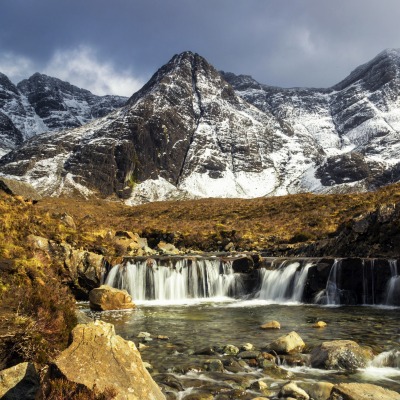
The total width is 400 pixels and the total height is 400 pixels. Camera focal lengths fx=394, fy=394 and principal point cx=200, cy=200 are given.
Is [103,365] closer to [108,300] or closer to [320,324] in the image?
[320,324]

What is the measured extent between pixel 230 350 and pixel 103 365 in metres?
6.06

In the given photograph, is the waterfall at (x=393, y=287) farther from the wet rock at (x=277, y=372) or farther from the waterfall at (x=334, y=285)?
the wet rock at (x=277, y=372)

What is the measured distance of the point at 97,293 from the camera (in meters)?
20.0

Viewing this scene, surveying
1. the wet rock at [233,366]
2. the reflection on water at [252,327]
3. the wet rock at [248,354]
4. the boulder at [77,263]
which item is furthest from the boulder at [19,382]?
the boulder at [77,263]

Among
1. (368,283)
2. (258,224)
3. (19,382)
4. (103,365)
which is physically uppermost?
(258,224)

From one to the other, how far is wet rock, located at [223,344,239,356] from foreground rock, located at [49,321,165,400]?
5.17m

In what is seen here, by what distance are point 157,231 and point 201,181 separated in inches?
4879

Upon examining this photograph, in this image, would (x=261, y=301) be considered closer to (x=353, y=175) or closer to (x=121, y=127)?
(x=353, y=175)

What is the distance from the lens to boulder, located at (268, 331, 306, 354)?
11.2m

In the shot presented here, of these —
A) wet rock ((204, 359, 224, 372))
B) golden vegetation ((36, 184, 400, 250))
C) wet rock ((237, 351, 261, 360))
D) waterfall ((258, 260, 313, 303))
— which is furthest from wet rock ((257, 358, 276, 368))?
golden vegetation ((36, 184, 400, 250))

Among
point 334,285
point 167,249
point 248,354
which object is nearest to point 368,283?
point 334,285

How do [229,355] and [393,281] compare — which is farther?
[393,281]

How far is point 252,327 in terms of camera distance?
15.4 m

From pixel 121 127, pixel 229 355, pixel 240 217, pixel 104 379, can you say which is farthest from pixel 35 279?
pixel 121 127
